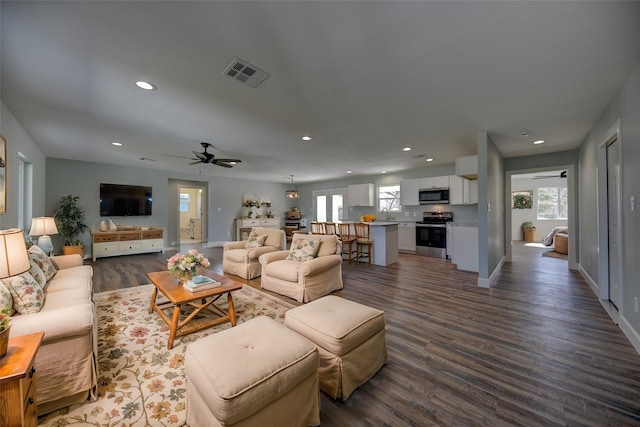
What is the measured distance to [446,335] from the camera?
244cm

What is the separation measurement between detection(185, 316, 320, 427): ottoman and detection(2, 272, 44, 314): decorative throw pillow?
150cm

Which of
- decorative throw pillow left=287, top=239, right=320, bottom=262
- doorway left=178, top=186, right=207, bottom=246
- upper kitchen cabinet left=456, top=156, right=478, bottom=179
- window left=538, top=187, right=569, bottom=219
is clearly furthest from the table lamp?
window left=538, top=187, right=569, bottom=219

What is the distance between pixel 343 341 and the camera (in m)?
1.62

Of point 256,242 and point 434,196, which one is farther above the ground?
point 434,196

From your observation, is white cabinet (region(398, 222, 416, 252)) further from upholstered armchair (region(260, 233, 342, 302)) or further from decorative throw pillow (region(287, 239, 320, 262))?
decorative throw pillow (region(287, 239, 320, 262))

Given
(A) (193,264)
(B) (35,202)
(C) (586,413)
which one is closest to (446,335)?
(C) (586,413)

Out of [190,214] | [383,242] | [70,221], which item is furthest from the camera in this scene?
[190,214]

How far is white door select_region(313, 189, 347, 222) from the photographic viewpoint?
9.42 meters

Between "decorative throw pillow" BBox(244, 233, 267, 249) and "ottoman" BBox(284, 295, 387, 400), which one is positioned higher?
"decorative throw pillow" BBox(244, 233, 267, 249)

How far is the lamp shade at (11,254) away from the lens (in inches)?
57.9

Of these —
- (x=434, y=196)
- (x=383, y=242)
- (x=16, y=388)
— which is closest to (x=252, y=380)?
(x=16, y=388)

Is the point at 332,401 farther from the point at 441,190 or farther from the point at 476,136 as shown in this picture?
the point at 441,190

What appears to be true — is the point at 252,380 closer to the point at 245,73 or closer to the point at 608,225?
the point at 245,73

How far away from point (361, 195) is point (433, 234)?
265 cm
